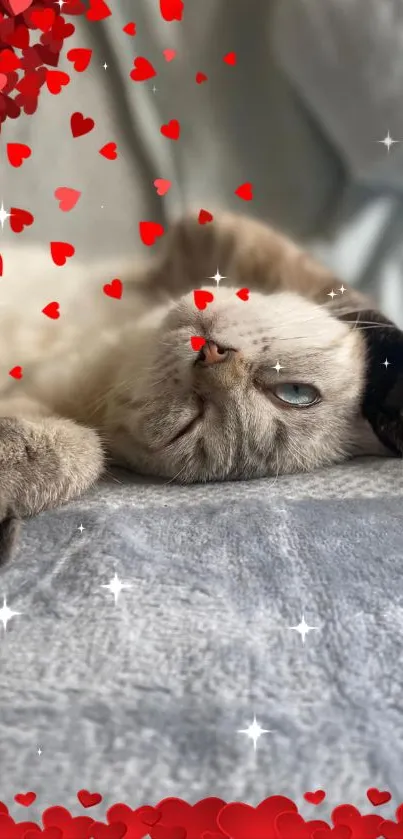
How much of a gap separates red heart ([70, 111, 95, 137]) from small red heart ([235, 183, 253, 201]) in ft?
0.59

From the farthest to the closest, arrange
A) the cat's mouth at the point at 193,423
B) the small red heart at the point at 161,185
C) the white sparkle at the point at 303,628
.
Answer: the cat's mouth at the point at 193,423, the small red heart at the point at 161,185, the white sparkle at the point at 303,628

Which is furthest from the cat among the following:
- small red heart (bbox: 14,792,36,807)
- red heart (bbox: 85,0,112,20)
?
small red heart (bbox: 14,792,36,807)

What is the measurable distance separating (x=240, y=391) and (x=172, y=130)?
0.97 ft

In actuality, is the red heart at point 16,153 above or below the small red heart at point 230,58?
below

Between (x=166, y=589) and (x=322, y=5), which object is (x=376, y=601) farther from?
(x=322, y=5)

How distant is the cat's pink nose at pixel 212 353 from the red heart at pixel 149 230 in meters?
0.13

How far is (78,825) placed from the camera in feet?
1.01

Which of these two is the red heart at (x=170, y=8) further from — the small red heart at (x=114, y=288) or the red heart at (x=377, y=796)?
the red heart at (x=377, y=796)

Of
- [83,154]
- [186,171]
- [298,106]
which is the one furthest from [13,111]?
[298,106]

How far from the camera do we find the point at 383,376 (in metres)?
0.84

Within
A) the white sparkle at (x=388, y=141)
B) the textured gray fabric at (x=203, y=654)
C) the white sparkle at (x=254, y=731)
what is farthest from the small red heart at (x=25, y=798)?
the white sparkle at (x=388, y=141)

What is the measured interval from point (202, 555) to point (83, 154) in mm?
414

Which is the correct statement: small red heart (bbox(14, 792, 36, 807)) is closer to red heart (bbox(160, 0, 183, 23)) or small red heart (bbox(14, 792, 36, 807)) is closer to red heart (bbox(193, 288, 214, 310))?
red heart (bbox(193, 288, 214, 310))

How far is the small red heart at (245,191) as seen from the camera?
2.45 feet
